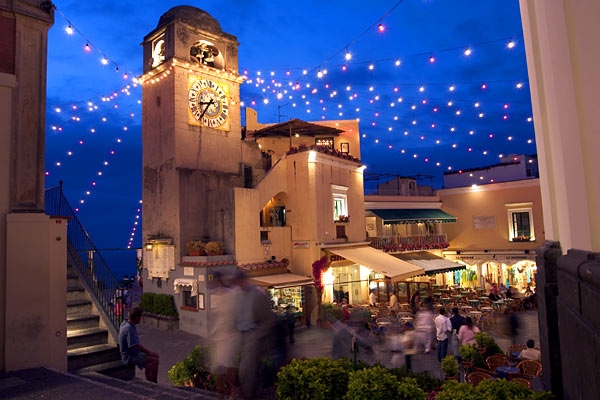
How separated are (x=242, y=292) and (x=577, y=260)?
3657 millimetres

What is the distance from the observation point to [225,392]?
5.85 m

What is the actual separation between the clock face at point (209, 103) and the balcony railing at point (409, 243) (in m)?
11.0

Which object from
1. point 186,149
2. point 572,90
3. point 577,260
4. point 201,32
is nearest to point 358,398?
point 577,260

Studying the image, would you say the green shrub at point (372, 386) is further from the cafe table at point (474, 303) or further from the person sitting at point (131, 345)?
the cafe table at point (474, 303)

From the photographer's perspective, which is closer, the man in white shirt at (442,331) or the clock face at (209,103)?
the man in white shirt at (442,331)

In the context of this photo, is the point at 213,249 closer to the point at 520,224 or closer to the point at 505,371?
the point at 505,371

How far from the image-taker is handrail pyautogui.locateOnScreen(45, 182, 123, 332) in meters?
8.40

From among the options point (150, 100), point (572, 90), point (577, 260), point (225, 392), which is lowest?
point (225, 392)

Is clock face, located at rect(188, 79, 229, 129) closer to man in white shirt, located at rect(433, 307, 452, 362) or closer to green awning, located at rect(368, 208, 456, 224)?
green awning, located at rect(368, 208, 456, 224)

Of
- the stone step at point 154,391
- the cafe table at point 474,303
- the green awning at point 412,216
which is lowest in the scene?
the cafe table at point 474,303

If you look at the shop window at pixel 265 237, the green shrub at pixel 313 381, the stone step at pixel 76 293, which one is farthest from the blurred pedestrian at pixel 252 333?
the shop window at pixel 265 237

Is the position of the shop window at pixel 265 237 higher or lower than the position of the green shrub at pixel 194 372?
higher

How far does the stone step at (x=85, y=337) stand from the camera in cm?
768

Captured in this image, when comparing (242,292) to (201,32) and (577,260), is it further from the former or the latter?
(201,32)
